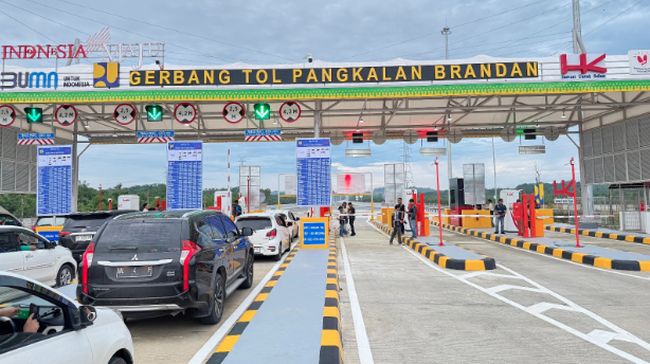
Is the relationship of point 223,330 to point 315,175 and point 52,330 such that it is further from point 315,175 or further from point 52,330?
point 315,175

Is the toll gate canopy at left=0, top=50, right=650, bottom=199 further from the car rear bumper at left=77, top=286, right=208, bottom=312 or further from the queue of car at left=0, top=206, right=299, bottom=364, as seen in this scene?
the car rear bumper at left=77, top=286, right=208, bottom=312

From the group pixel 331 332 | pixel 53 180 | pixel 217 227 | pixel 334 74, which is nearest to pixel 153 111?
pixel 53 180

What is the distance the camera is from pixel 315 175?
13711 mm

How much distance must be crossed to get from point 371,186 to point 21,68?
58.4ft

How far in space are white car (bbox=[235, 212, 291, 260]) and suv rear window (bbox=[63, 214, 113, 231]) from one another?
11.7 ft

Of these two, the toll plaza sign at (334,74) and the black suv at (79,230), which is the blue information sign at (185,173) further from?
the black suv at (79,230)

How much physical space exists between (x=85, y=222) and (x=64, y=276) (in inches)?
84.5

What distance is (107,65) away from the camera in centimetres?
1367

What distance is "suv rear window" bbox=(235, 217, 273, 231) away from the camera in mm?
→ 11406

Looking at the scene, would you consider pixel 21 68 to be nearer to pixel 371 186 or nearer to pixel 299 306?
pixel 299 306

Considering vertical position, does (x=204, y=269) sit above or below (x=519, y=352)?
above

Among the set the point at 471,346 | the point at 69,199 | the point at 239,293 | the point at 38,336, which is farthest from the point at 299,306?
the point at 69,199

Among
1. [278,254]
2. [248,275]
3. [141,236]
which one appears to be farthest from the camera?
[278,254]

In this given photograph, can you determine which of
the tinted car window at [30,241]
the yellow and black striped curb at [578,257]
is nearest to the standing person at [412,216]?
the yellow and black striped curb at [578,257]
